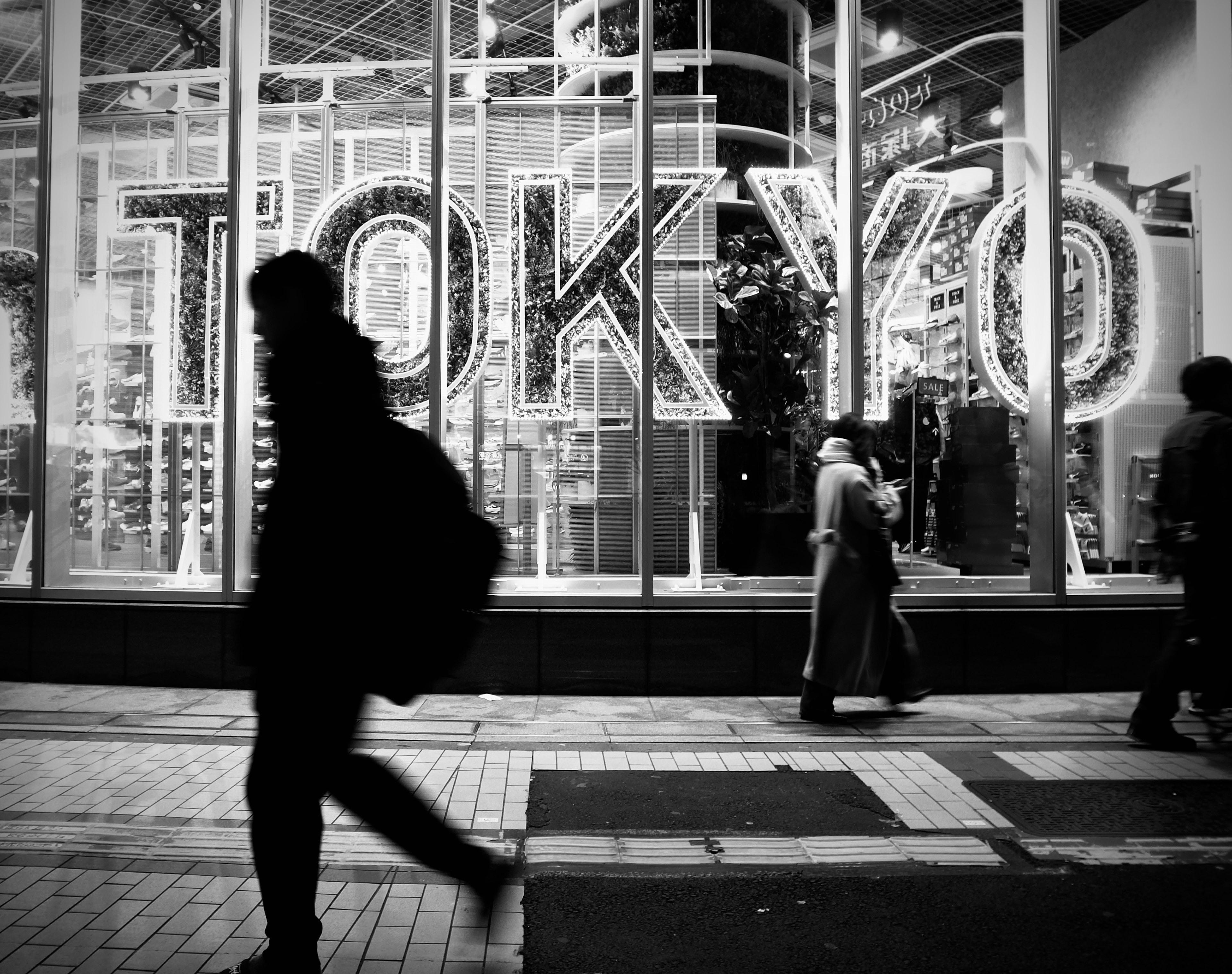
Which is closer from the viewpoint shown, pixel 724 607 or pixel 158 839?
pixel 158 839

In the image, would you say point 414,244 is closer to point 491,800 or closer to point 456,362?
point 456,362

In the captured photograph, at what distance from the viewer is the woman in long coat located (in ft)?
21.4

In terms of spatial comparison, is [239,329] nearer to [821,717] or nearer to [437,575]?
[821,717]

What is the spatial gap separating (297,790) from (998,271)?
7.19 meters

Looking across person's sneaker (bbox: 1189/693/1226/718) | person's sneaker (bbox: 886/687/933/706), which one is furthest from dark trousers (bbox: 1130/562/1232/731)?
person's sneaker (bbox: 886/687/933/706)

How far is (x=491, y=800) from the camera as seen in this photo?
4.90 meters

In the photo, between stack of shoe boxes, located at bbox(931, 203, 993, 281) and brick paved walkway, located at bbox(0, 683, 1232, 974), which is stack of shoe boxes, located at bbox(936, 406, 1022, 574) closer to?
stack of shoe boxes, located at bbox(931, 203, 993, 281)

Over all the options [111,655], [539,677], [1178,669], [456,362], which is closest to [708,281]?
[456,362]

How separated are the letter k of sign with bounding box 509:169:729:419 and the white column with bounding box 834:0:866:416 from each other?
3.21ft

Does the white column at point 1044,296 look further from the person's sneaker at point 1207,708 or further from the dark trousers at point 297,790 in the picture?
the dark trousers at point 297,790

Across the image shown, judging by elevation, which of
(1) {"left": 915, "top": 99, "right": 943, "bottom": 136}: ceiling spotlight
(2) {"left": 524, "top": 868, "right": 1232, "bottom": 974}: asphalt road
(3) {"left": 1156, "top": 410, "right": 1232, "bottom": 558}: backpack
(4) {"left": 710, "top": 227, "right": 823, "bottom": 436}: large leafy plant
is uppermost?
(1) {"left": 915, "top": 99, "right": 943, "bottom": 136}: ceiling spotlight

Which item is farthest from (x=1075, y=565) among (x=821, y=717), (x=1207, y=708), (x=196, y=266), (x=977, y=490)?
Result: (x=196, y=266)

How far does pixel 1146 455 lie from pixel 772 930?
250 inches

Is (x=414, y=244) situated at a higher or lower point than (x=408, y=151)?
lower
